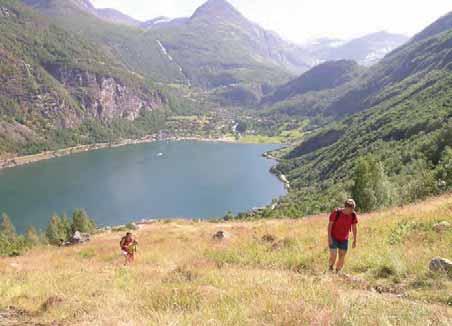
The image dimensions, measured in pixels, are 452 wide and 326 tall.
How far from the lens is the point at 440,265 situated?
9.60 m

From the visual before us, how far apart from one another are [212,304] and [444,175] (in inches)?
1164

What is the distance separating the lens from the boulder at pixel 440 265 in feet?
31.0

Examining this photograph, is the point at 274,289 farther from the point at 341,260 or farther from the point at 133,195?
the point at 133,195

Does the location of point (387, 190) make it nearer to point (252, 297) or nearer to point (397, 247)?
point (397, 247)

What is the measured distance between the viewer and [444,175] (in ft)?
105

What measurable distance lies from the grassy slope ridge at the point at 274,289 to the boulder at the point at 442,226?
23cm

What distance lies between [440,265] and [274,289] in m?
4.27

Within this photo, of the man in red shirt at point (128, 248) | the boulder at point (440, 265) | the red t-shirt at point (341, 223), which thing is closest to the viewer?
the boulder at point (440, 265)

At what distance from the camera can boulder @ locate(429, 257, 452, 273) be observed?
9.46 meters

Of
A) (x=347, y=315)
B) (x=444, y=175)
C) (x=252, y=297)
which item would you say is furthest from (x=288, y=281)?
(x=444, y=175)

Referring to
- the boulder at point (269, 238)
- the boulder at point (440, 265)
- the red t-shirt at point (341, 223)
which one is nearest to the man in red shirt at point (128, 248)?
the boulder at point (269, 238)

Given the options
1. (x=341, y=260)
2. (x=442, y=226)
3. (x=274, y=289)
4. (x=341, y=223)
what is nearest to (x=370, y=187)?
(x=442, y=226)

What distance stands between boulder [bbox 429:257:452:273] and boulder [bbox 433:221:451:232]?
4.08 metres

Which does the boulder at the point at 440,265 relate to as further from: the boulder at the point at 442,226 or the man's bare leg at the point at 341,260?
the boulder at the point at 442,226
